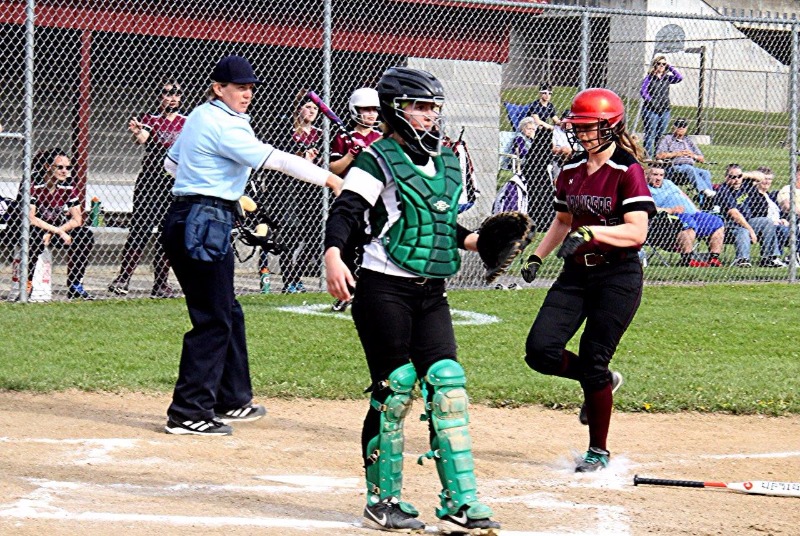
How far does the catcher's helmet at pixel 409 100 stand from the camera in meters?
5.03

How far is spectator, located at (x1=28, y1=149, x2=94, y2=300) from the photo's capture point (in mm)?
11812

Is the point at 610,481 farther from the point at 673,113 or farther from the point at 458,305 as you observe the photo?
the point at 673,113

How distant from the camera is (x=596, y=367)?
616cm

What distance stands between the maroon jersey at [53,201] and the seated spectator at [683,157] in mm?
7547

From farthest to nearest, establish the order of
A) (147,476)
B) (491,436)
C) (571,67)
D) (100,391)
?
(571,67)
(100,391)
(491,436)
(147,476)

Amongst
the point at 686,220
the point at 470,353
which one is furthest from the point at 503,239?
the point at 686,220

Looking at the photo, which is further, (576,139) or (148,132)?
(148,132)

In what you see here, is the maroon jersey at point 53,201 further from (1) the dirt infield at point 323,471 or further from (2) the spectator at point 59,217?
(1) the dirt infield at point 323,471

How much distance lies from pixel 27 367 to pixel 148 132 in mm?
4292

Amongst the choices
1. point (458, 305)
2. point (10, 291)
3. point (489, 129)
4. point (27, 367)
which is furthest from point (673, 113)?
point (27, 367)

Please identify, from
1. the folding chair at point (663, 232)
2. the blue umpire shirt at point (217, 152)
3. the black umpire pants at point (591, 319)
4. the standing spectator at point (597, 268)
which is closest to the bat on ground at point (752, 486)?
the standing spectator at point (597, 268)

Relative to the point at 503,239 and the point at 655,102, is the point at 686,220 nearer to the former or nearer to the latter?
the point at 655,102

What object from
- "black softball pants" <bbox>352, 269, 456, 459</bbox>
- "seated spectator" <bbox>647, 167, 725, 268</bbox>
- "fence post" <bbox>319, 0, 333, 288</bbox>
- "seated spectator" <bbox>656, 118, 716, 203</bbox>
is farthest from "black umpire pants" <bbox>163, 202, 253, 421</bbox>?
"seated spectator" <bbox>656, 118, 716, 203</bbox>

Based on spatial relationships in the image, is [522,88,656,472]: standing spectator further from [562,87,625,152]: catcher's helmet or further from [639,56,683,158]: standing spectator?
[639,56,683,158]: standing spectator
